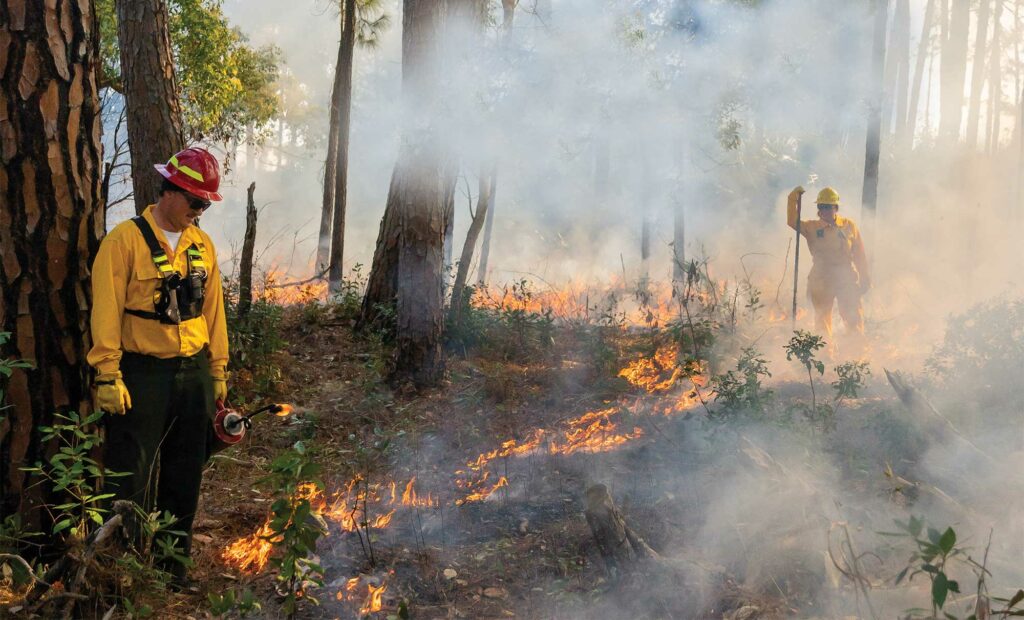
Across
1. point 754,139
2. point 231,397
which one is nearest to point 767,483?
point 231,397

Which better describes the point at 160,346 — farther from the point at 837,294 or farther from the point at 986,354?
the point at 837,294

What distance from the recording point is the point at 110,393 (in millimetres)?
3252

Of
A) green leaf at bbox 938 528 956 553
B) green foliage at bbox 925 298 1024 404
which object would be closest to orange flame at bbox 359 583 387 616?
green leaf at bbox 938 528 956 553

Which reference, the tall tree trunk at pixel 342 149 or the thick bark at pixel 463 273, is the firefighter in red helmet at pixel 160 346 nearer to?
the thick bark at pixel 463 273

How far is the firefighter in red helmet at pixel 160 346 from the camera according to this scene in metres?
3.30

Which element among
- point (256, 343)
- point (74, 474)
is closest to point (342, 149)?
point (256, 343)

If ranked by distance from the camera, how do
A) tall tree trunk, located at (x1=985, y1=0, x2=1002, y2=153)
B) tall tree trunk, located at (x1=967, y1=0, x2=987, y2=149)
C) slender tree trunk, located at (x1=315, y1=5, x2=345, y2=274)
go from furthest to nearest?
tall tree trunk, located at (x1=985, y1=0, x2=1002, y2=153) < tall tree trunk, located at (x1=967, y1=0, x2=987, y2=149) < slender tree trunk, located at (x1=315, y1=5, x2=345, y2=274)

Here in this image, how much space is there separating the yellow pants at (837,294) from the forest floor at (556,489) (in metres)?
1.33

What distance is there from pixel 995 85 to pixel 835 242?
117ft

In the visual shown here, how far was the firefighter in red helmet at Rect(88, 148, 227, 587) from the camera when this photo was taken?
3.30 meters

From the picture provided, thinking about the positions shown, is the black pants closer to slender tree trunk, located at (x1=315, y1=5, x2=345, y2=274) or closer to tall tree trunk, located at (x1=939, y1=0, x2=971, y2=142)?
slender tree trunk, located at (x1=315, y1=5, x2=345, y2=274)

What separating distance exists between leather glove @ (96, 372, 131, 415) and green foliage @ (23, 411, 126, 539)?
0.34 ft

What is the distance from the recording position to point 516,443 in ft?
19.3

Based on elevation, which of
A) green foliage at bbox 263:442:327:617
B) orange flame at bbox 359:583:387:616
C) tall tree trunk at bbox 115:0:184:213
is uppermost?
tall tree trunk at bbox 115:0:184:213
